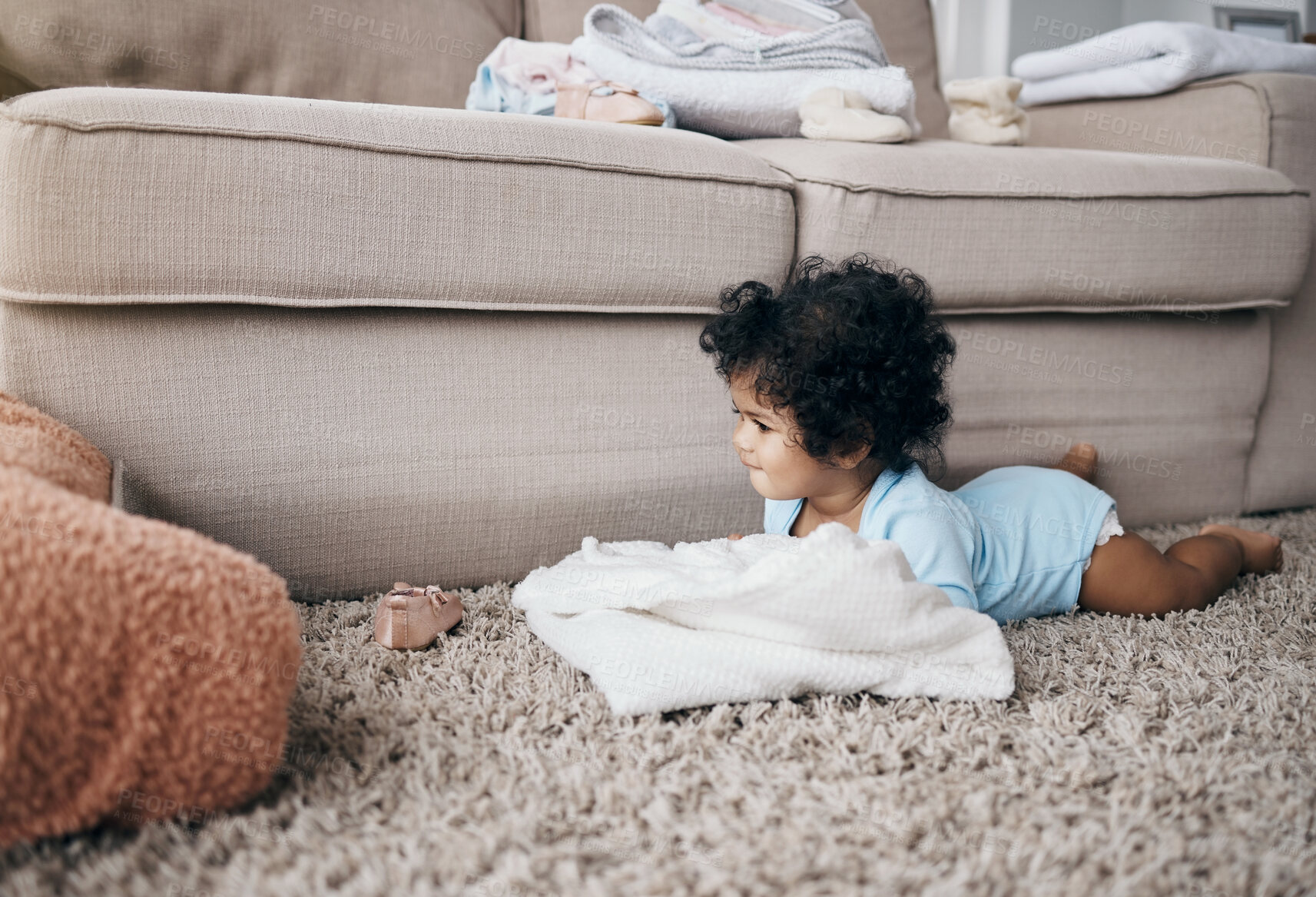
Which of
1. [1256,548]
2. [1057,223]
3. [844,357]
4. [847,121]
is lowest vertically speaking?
[1256,548]

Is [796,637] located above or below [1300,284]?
below

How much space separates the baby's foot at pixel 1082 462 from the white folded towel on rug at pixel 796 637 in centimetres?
49

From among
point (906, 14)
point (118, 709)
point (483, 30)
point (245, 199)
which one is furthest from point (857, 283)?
point (906, 14)

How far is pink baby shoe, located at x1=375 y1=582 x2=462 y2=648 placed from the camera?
2.80ft

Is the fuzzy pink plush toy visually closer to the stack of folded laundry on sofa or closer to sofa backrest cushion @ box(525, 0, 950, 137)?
the stack of folded laundry on sofa

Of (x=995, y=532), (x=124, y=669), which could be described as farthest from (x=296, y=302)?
(x=995, y=532)

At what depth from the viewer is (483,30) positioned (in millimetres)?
1588

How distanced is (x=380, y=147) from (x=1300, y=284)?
125 centimetres

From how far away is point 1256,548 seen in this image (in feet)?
3.64

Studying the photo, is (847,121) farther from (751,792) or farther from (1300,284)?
(751,792)

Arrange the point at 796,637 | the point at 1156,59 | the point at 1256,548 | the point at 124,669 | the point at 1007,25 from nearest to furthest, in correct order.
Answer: the point at 124,669, the point at 796,637, the point at 1256,548, the point at 1156,59, the point at 1007,25

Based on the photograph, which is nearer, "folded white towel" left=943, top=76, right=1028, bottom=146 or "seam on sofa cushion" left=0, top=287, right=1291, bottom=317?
"seam on sofa cushion" left=0, top=287, right=1291, bottom=317

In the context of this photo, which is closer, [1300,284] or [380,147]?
[380,147]

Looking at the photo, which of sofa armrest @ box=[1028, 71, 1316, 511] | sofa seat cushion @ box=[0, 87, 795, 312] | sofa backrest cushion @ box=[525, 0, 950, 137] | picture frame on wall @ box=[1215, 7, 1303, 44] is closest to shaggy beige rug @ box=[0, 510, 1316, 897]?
sofa seat cushion @ box=[0, 87, 795, 312]
